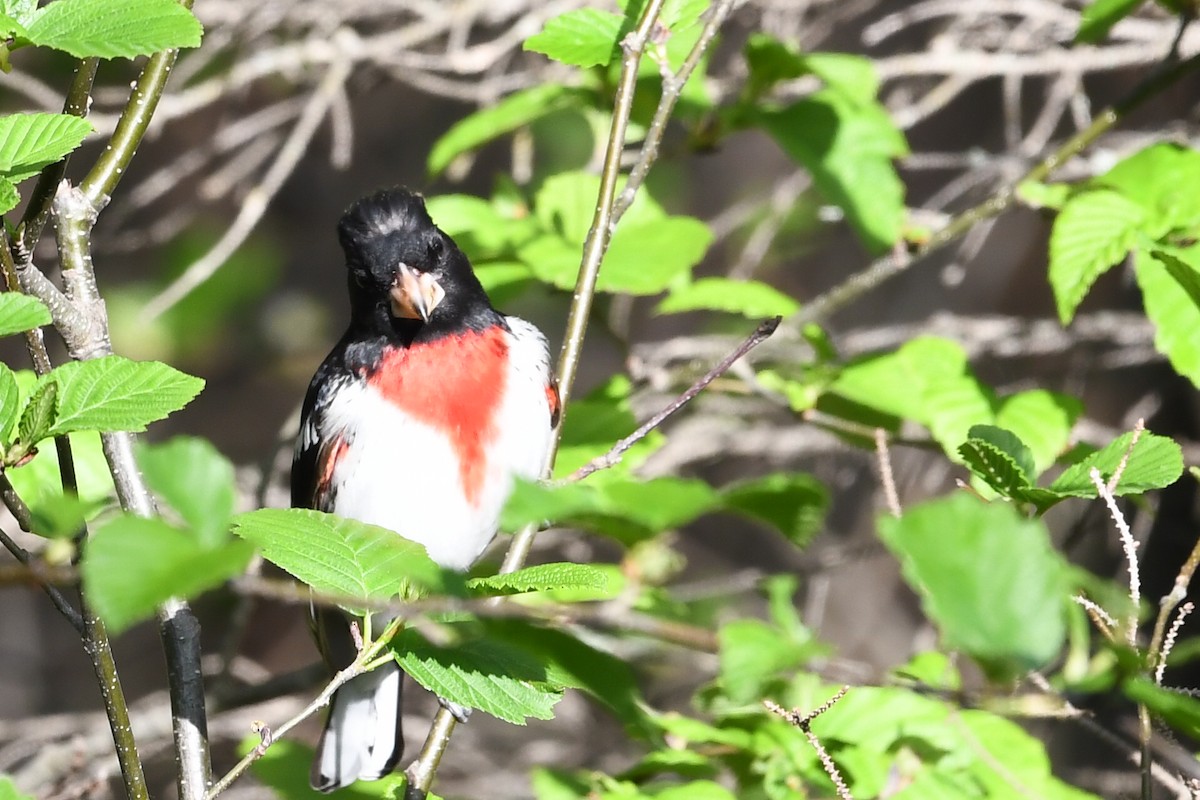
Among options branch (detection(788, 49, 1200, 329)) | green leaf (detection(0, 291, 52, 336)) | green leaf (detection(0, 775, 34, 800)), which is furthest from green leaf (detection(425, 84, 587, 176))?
green leaf (detection(0, 775, 34, 800))

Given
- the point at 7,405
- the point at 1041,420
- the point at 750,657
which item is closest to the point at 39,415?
the point at 7,405

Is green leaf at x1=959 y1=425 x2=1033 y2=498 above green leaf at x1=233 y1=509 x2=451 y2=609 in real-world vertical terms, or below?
below

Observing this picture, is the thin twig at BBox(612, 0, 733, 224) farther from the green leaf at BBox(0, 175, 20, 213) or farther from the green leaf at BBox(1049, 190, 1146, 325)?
the green leaf at BBox(0, 175, 20, 213)

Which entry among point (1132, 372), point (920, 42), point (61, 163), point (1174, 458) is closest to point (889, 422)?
point (1174, 458)

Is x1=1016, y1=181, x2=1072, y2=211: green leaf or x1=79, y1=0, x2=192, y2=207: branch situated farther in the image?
x1=1016, y1=181, x2=1072, y2=211: green leaf

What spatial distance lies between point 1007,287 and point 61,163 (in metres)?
4.31

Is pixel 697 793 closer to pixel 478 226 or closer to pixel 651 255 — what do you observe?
pixel 651 255

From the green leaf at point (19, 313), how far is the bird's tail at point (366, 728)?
1482mm

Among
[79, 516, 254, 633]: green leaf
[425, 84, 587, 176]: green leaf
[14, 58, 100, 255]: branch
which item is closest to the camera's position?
[79, 516, 254, 633]: green leaf

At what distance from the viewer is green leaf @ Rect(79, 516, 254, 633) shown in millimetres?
826

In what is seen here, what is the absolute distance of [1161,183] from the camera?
2.19m

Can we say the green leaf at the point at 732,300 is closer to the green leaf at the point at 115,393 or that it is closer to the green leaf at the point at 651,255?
the green leaf at the point at 651,255

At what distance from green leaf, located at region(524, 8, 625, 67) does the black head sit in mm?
596

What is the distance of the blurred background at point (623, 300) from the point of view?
322 centimetres
